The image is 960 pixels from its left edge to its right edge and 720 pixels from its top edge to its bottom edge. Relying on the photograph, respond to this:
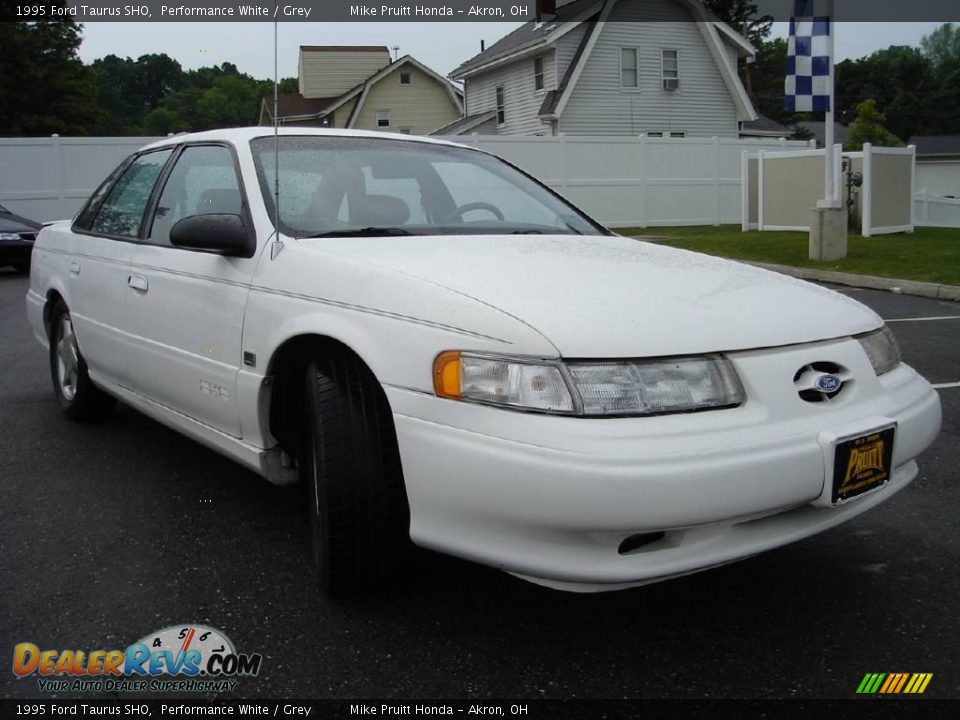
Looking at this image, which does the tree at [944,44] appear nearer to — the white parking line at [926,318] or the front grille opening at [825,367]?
the white parking line at [926,318]

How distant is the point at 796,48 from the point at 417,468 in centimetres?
1273

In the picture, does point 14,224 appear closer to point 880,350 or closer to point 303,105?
point 880,350

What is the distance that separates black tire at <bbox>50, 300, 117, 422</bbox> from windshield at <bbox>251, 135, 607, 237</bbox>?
6.21 feet

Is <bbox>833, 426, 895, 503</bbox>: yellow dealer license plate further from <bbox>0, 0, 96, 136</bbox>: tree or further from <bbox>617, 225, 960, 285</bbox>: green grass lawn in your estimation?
<bbox>0, 0, 96, 136</bbox>: tree

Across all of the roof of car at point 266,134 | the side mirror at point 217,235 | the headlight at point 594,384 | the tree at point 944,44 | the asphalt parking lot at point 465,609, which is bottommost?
the asphalt parking lot at point 465,609

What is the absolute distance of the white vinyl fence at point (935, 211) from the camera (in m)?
21.1

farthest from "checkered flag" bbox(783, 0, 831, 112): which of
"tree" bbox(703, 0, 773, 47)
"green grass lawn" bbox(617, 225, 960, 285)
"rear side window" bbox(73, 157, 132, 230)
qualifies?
"tree" bbox(703, 0, 773, 47)

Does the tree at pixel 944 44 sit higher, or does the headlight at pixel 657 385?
the tree at pixel 944 44

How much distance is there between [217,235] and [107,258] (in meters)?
1.39

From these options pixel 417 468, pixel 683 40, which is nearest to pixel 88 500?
pixel 417 468

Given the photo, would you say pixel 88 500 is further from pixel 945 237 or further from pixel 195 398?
pixel 945 237

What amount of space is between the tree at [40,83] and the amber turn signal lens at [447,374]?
37.1 metres

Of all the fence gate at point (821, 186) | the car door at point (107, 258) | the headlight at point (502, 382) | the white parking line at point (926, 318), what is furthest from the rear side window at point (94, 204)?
the fence gate at point (821, 186)

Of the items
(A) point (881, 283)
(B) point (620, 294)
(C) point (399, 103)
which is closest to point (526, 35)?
(C) point (399, 103)
